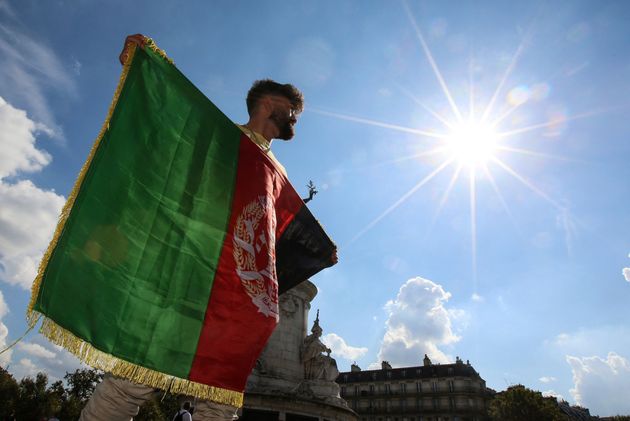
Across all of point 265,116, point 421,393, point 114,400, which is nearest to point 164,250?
point 114,400

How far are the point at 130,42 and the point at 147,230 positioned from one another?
6.43ft

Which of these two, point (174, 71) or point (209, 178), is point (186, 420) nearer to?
point (209, 178)

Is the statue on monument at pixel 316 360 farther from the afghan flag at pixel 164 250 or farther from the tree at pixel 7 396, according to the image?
the tree at pixel 7 396

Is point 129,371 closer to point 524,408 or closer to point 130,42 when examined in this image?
point 130,42

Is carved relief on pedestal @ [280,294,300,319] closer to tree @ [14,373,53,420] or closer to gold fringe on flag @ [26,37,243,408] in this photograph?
gold fringe on flag @ [26,37,243,408]

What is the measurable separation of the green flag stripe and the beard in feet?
4.14

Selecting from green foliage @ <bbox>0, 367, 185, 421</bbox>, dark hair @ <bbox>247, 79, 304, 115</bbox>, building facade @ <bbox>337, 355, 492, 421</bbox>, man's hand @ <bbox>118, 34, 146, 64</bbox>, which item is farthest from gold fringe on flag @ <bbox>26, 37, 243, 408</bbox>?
building facade @ <bbox>337, 355, 492, 421</bbox>

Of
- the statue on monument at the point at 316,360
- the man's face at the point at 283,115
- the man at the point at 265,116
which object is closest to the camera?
the man at the point at 265,116

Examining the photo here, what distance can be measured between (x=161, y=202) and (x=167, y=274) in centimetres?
71

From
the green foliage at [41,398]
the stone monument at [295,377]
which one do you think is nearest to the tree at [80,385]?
the green foliage at [41,398]

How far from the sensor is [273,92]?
547 cm

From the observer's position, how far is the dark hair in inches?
215

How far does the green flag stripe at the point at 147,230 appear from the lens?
2.95 meters

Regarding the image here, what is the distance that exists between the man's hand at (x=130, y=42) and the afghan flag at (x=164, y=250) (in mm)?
89
